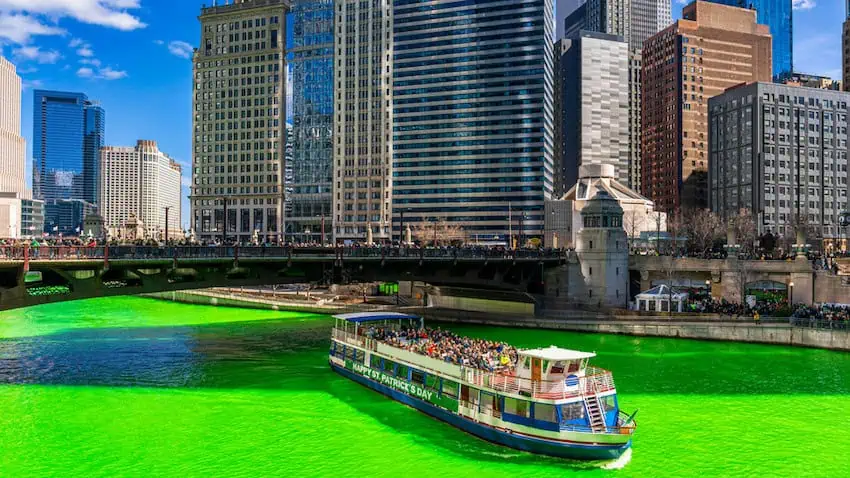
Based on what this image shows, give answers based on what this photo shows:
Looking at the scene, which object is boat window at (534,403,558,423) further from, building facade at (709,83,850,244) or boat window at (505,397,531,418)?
building facade at (709,83,850,244)

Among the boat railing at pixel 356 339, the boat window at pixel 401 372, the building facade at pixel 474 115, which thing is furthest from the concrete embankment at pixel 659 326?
the building facade at pixel 474 115

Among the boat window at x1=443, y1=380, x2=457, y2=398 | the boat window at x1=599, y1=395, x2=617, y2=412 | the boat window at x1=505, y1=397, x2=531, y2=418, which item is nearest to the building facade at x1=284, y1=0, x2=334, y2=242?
the boat window at x1=443, y1=380, x2=457, y2=398

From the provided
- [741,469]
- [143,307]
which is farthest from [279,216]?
[741,469]

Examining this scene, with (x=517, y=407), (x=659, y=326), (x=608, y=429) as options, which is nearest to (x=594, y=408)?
(x=608, y=429)

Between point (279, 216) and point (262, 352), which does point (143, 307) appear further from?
point (279, 216)

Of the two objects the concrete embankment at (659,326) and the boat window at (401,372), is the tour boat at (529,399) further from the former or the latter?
the concrete embankment at (659,326)
